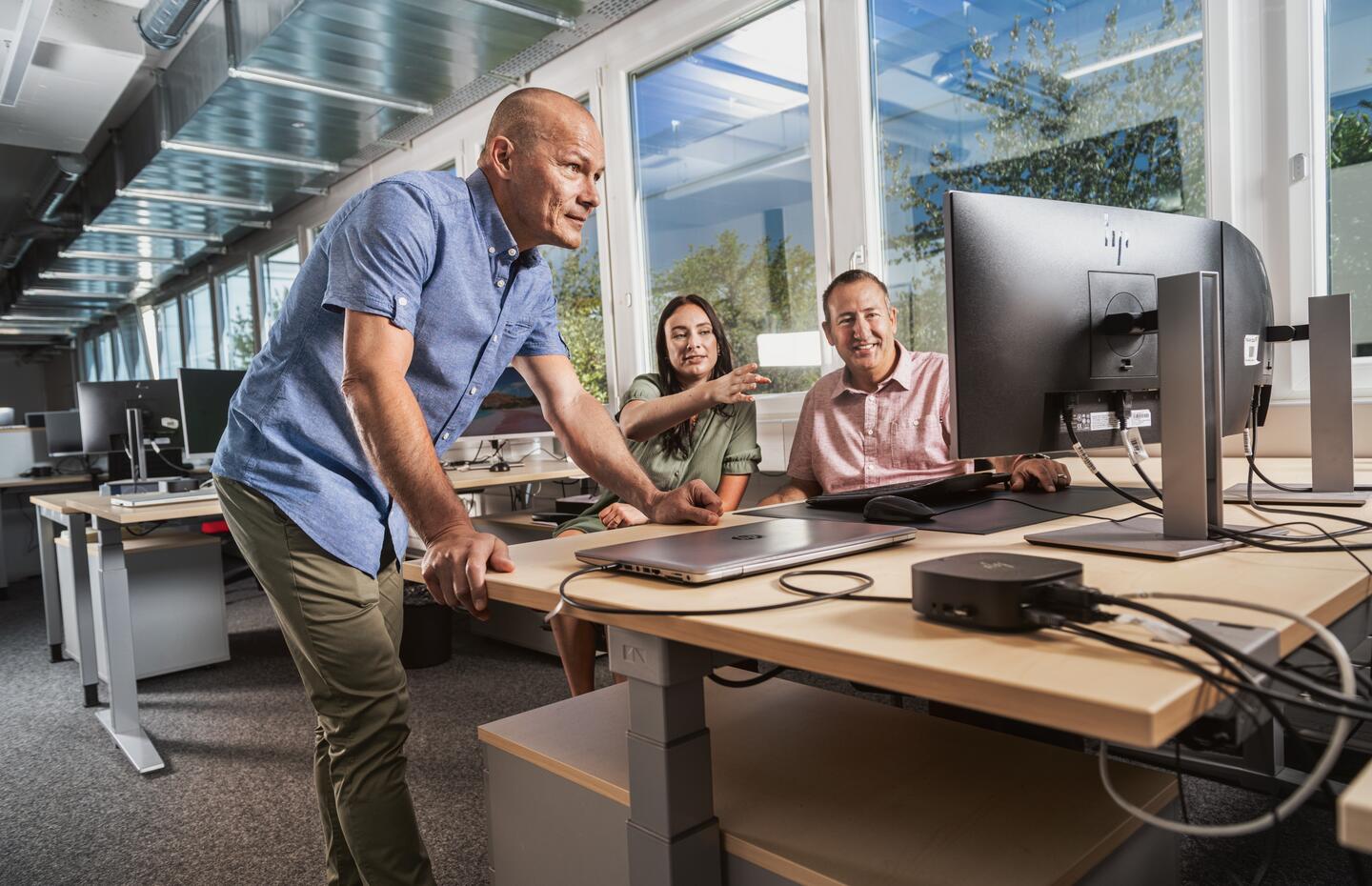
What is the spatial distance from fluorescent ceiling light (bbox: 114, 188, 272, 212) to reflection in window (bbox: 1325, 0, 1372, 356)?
6.24m

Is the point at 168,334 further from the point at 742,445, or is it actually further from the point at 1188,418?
the point at 1188,418

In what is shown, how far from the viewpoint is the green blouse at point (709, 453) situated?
2.67 m

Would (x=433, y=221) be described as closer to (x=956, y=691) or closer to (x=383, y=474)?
(x=383, y=474)

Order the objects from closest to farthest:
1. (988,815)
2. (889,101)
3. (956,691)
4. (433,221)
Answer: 1. (956,691)
2. (988,815)
3. (433,221)
4. (889,101)

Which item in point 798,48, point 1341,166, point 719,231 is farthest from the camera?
point 719,231

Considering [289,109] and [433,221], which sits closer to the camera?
[433,221]

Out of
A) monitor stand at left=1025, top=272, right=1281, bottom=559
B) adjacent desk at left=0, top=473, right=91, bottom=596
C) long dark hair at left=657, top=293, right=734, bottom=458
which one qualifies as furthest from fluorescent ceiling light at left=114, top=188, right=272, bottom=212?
monitor stand at left=1025, top=272, right=1281, bottom=559

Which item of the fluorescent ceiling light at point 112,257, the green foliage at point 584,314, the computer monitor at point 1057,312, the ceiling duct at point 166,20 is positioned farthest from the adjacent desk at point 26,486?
the computer monitor at point 1057,312

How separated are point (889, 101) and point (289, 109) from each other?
10.4ft

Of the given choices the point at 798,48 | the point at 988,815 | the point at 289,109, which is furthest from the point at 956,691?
the point at 289,109

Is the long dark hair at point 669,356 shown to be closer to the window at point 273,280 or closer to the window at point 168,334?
the window at point 273,280

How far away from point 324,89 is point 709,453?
2839 millimetres

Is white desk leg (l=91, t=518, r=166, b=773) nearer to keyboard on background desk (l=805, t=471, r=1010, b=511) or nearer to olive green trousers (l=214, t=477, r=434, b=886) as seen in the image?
olive green trousers (l=214, t=477, r=434, b=886)

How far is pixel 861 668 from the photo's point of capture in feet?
2.03
